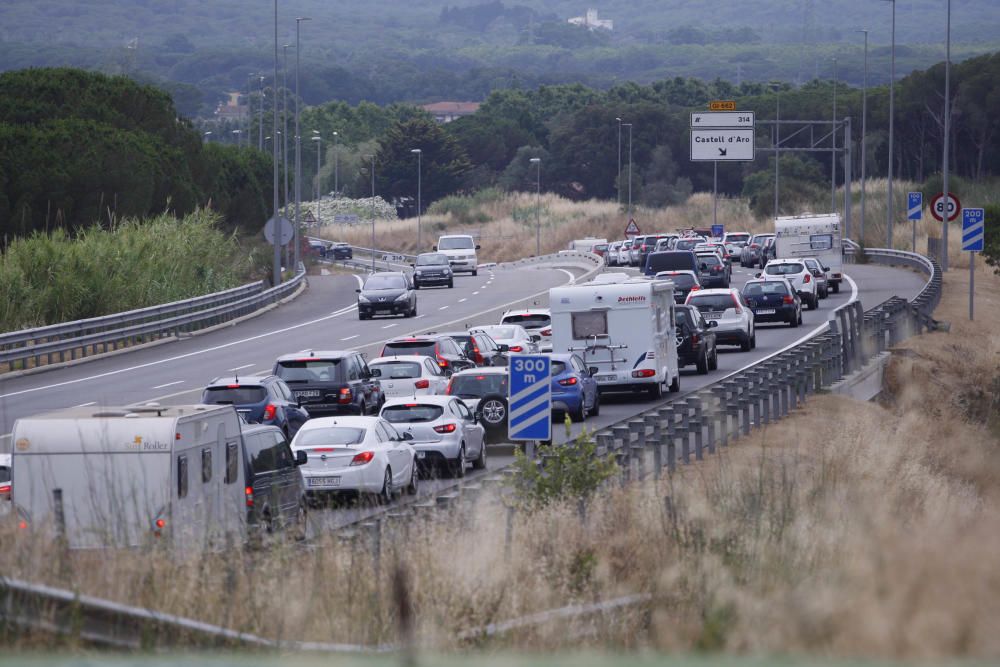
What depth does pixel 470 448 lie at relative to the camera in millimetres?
24078

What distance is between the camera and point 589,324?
3117 centimetres

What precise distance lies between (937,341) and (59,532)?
1235 inches

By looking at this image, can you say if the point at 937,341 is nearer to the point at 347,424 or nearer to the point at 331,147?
the point at 347,424

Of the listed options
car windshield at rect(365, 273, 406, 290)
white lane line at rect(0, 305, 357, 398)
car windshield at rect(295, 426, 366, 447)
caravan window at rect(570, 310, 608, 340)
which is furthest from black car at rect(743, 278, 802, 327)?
car windshield at rect(295, 426, 366, 447)

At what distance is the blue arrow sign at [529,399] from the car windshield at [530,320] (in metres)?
23.4

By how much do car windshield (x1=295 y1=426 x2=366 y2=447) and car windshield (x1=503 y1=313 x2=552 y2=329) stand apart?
66.9 feet

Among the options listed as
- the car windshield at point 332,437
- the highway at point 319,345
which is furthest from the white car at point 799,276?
the car windshield at point 332,437

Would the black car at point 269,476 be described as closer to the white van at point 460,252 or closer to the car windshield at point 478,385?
the car windshield at point 478,385

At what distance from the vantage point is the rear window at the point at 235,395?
24.7 meters

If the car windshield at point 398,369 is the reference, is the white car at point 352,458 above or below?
above

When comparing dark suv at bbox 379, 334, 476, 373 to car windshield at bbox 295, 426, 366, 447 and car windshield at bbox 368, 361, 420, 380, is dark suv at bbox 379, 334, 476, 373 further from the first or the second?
car windshield at bbox 295, 426, 366, 447

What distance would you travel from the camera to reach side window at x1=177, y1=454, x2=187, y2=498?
14581 mm

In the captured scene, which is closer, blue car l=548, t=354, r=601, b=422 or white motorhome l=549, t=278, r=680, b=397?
blue car l=548, t=354, r=601, b=422

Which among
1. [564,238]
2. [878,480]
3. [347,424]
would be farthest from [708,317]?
[564,238]
